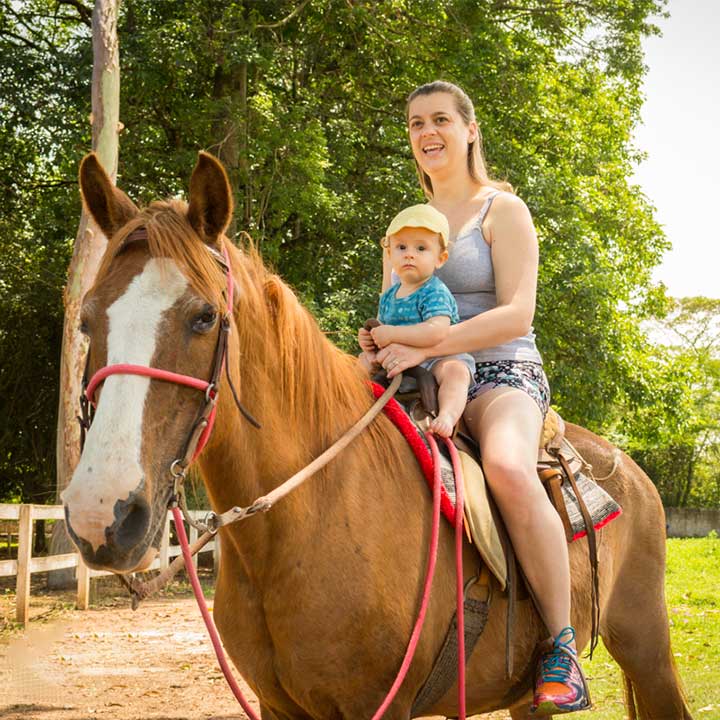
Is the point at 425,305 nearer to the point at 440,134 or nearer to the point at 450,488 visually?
the point at 450,488

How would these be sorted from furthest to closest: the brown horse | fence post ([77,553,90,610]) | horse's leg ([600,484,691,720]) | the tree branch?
the tree branch → fence post ([77,553,90,610]) → horse's leg ([600,484,691,720]) → the brown horse

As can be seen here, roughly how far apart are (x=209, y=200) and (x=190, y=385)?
1.87 ft

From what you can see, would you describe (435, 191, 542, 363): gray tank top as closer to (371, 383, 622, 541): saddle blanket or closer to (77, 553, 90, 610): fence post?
(371, 383, 622, 541): saddle blanket

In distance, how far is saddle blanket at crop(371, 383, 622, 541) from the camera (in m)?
2.97

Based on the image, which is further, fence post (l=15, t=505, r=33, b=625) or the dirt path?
fence post (l=15, t=505, r=33, b=625)

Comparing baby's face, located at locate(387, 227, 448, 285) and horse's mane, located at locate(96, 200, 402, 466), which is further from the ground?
baby's face, located at locate(387, 227, 448, 285)

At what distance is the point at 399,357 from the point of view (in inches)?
123

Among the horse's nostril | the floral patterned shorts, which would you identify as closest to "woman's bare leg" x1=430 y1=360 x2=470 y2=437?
the floral patterned shorts

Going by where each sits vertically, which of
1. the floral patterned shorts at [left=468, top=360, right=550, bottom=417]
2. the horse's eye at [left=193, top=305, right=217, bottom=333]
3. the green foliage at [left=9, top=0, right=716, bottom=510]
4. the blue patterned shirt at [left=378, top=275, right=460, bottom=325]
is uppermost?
the green foliage at [left=9, top=0, right=716, bottom=510]

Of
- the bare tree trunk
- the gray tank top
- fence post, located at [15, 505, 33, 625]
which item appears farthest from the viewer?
the bare tree trunk

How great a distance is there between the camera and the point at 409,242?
3182 mm

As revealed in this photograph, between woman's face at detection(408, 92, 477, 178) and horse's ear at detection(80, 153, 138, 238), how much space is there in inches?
57.1

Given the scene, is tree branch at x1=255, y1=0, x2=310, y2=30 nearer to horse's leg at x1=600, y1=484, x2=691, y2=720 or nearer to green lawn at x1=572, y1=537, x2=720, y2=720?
green lawn at x1=572, y1=537, x2=720, y2=720

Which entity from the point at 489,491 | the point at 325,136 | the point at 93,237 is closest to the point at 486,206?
the point at 489,491
